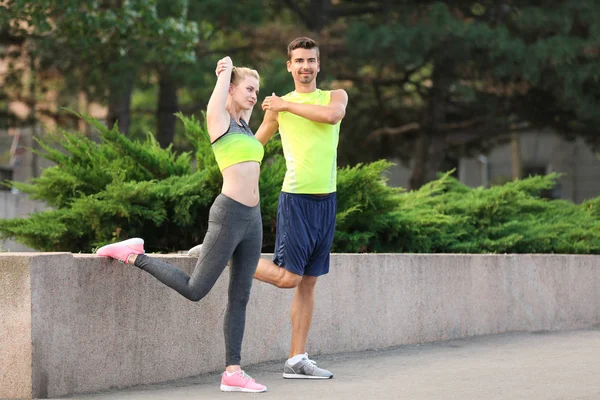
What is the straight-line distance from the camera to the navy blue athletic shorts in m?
6.59

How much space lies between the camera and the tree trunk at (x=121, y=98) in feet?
71.1

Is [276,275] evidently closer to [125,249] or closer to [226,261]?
[226,261]

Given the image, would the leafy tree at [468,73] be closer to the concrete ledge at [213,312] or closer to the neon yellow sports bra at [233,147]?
the concrete ledge at [213,312]

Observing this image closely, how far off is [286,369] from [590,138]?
2182cm

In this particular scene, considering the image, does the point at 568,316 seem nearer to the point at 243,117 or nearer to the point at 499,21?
the point at 243,117

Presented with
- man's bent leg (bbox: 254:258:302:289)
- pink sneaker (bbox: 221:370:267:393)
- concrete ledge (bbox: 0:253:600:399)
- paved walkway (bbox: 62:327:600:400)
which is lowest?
paved walkway (bbox: 62:327:600:400)

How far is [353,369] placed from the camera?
24.0ft

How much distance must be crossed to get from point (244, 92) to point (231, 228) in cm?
74

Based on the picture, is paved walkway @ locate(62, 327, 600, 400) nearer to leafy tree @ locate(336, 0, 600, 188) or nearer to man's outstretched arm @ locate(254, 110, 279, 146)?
man's outstretched arm @ locate(254, 110, 279, 146)

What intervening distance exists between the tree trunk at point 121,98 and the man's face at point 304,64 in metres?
14.0

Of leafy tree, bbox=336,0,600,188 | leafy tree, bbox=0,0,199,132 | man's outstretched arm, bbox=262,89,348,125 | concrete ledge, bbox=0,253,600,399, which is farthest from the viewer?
leafy tree, bbox=336,0,600,188

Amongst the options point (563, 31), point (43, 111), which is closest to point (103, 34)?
point (43, 111)

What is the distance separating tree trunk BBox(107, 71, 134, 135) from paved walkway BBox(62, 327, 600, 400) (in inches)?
507

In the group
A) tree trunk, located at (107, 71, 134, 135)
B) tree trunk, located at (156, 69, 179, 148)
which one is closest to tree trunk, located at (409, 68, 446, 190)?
tree trunk, located at (156, 69, 179, 148)
